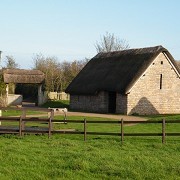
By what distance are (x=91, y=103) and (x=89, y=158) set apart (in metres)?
25.4

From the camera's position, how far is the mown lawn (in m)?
11.7

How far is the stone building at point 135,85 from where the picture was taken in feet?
115

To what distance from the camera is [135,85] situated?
1373 inches

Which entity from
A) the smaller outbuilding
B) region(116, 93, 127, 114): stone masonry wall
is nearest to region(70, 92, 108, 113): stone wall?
region(116, 93, 127, 114): stone masonry wall

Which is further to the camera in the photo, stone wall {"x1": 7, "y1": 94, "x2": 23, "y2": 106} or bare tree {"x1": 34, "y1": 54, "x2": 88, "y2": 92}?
bare tree {"x1": 34, "y1": 54, "x2": 88, "y2": 92}

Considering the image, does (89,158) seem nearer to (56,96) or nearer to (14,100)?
(14,100)

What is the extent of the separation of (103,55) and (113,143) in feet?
91.1

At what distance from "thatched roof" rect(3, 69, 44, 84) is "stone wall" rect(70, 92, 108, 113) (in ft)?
30.0

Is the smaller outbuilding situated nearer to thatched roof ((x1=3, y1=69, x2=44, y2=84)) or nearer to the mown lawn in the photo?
thatched roof ((x1=3, y1=69, x2=44, y2=84))

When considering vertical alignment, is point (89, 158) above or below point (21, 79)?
below

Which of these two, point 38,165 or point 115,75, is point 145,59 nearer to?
point 115,75

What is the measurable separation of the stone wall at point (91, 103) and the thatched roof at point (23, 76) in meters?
9.14

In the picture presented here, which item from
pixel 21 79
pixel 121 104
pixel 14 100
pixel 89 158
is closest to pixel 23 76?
pixel 21 79

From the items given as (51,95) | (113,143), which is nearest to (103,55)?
(51,95)
